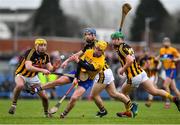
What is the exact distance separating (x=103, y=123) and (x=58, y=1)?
8217 cm

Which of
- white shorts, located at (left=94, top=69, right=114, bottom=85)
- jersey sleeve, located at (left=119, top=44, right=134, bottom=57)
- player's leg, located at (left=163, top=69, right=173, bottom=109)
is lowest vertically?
player's leg, located at (left=163, top=69, right=173, bottom=109)

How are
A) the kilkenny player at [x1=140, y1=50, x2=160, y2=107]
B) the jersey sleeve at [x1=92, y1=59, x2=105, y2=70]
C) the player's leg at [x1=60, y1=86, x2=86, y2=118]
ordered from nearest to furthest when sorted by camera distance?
the player's leg at [x1=60, y1=86, x2=86, y2=118]
the jersey sleeve at [x1=92, y1=59, x2=105, y2=70]
the kilkenny player at [x1=140, y1=50, x2=160, y2=107]

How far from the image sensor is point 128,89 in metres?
20.6

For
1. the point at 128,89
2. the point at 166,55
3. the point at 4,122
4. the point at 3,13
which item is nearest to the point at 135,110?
the point at 128,89

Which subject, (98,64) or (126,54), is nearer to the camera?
(98,64)

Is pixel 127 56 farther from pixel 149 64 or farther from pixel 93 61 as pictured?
pixel 149 64

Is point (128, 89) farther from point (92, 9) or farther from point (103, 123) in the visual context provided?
point (92, 9)

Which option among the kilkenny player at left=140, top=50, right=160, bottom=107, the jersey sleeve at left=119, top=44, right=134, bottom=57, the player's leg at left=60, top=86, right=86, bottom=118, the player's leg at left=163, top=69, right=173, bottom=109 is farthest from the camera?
the kilkenny player at left=140, top=50, right=160, bottom=107

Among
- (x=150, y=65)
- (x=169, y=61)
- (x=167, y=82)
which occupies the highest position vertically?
(x=169, y=61)

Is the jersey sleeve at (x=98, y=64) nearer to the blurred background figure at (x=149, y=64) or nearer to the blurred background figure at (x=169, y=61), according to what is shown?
the blurred background figure at (x=169, y=61)

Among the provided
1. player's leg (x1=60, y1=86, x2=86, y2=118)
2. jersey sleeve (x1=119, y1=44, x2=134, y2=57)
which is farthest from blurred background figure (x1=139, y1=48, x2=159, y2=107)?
player's leg (x1=60, y1=86, x2=86, y2=118)

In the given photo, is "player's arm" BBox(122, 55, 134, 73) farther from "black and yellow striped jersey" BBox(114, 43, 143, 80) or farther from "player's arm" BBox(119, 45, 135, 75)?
"black and yellow striped jersey" BBox(114, 43, 143, 80)

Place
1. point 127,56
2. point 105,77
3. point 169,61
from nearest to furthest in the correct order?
1. point 127,56
2. point 105,77
3. point 169,61

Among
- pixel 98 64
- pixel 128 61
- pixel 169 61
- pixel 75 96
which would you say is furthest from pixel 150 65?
pixel 75 96
